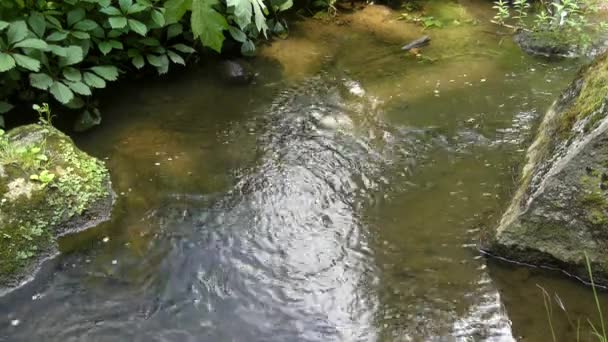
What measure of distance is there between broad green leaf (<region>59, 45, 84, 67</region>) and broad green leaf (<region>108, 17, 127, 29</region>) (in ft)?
1.00

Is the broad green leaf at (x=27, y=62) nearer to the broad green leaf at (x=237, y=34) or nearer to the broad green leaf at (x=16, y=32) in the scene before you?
the broad green leaf at (x=16, y=32)

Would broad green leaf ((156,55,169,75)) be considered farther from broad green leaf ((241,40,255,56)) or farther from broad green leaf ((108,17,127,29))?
broad green leaf ((241,40,255,56))

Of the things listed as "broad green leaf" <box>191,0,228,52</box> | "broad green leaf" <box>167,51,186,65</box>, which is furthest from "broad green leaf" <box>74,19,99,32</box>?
"broad green leaf" <box>191,0,228,52</box>

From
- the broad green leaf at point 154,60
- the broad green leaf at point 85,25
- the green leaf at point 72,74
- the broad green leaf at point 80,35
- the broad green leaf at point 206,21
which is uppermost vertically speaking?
the broad green leaf at point 206,21

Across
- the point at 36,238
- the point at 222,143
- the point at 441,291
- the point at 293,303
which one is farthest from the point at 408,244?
the point at 36,238

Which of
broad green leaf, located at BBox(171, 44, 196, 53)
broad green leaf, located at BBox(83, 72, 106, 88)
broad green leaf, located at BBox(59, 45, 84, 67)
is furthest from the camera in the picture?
broad green leaf, located at BBox(171, 44, 196, 53)

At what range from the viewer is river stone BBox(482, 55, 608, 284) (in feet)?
10.8

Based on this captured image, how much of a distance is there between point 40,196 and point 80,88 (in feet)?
3.48

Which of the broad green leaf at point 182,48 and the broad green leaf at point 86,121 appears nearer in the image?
the broad green leaf at point 86,121

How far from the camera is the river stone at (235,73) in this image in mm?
5410

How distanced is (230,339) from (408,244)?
1278mm

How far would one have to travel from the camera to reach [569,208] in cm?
334

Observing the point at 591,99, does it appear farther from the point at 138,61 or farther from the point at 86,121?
the point at 86,121

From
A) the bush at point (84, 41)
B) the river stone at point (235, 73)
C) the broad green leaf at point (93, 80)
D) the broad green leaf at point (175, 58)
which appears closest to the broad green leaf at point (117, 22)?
the bush at point (84, 41)
